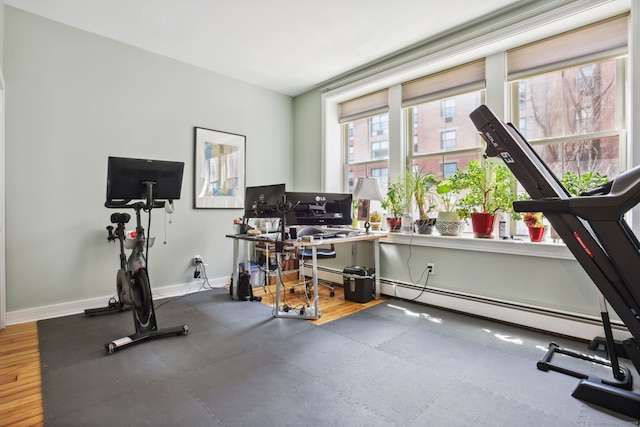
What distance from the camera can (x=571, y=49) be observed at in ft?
9.03

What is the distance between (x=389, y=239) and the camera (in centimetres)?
375

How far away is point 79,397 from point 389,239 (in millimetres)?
3015

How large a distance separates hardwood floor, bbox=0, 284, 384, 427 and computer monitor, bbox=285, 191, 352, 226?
919mm

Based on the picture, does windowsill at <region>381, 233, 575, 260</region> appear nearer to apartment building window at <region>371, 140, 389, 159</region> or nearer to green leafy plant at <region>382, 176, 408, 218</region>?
green leafy plant at <region>382, 176, 408, 218</region>

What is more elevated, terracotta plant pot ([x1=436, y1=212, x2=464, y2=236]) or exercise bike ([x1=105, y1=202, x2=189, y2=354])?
terracotta plant pot ([x1=436, y1=212, x2=464, y2=236])

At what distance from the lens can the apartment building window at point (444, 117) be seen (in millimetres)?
3412

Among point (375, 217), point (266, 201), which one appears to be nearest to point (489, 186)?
point (375, 217)

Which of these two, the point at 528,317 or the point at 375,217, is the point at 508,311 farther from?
the point at 375,217


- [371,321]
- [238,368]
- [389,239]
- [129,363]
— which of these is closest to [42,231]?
[129,363]

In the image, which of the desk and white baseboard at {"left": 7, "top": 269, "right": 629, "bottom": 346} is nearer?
white baseboard at {"left": 7, "top": 269, "right": 629, "bottom": 346}

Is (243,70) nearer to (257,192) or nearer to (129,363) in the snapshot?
(257,192)

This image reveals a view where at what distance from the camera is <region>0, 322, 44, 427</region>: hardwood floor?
5.21 feet

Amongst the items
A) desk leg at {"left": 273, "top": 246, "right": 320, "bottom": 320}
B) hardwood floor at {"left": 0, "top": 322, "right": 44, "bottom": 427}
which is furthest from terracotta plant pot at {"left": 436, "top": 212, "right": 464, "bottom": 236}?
hardwood floor at {"left": 0, "top": 322, "right": 44, "bottom": 427}

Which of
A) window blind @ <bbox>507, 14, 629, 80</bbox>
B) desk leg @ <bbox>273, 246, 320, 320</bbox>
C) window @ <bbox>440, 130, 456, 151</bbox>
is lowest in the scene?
desk leg @ <bbox>273, 246, 320, 320</bbox>
